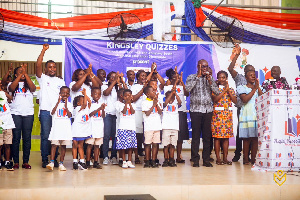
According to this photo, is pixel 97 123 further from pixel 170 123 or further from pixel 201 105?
pixel 201 105

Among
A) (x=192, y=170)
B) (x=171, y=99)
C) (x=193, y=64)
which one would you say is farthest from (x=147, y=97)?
(x=193, y=64)

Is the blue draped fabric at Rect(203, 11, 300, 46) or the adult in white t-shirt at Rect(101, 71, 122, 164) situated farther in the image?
the blue draped fabric at Rect(203, 11, 300, 46)

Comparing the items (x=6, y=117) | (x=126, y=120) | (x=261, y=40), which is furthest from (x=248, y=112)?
(x=6, y=117)

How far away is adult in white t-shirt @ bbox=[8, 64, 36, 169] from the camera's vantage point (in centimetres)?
596

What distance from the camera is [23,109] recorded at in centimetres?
599

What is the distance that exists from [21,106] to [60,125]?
2.09 ft

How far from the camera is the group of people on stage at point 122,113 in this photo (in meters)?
5.99

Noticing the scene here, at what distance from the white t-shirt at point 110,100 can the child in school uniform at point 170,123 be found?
862mm

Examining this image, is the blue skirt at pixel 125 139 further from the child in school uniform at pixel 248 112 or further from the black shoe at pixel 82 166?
the child in school uniform at pixel 248 112

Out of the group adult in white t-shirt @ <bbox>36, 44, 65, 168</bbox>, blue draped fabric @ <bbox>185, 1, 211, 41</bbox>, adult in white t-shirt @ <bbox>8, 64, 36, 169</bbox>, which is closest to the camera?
adult in white t-shirt @ <bbox>8, 64, 36, 169</bbox>

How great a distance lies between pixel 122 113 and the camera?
620 cm

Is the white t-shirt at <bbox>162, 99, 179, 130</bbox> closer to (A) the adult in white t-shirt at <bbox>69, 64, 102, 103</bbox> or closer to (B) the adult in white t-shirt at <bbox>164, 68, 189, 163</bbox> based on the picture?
(B) the adult in white t-shirt at <bbox>164, 68, 189, 163</bbox>

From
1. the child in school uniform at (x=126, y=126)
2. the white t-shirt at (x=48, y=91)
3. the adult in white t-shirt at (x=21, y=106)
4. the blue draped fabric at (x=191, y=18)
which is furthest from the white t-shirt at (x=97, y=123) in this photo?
the blue draped fabric at (x=191, y=18)

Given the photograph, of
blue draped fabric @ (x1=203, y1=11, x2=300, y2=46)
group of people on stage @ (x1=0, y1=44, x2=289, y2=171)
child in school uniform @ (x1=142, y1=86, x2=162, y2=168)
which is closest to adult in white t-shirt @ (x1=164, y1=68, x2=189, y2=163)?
group of people on stage @ (x1=0, y1=44, x2=289, y2=171)
